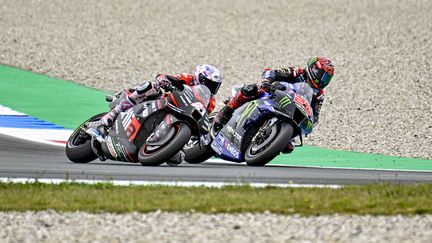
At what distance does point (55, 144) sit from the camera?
15.6 meters

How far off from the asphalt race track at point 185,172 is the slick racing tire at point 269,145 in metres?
0.14

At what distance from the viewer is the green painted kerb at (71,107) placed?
1488 centimetres

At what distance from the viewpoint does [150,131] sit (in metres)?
12.5

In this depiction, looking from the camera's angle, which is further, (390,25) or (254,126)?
(390,25)

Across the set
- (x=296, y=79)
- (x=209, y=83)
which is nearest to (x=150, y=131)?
(x=209, y=83)

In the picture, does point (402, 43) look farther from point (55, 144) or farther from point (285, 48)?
point (55, 144)

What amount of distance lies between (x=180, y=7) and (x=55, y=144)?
63.4 ft

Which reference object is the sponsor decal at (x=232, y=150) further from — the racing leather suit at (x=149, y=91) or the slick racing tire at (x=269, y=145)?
the racing leather suit at (x=149, y=91)

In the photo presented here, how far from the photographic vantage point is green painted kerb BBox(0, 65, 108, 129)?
18.8m

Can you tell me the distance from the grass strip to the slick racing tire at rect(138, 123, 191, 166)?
1.53 metres

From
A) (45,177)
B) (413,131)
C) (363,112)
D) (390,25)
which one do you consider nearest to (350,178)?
(45,177)

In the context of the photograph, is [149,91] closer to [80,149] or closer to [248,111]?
[80,149]

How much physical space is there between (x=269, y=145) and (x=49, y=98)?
359 inches

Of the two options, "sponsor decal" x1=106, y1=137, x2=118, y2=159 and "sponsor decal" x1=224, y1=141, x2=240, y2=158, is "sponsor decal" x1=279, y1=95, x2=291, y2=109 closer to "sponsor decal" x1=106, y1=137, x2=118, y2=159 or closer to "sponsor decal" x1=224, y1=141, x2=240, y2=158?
"sponsor decal" x1=224, y1=141, x2=240, y2=158
